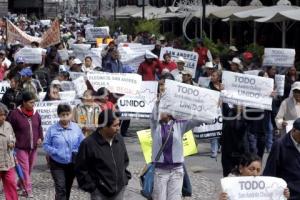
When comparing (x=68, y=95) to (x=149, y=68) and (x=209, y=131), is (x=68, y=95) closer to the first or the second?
(x=209, y=131)

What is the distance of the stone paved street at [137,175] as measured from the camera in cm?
1200

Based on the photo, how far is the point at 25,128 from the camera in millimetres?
11547

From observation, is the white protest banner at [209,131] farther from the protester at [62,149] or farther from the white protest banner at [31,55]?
the white protest banner at [31,55]

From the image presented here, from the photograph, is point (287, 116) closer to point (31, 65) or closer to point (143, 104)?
point (143, 104)

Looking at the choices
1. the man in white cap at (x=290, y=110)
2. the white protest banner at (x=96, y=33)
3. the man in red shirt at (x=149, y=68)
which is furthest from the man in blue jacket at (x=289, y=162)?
the white protest banner at (x=96, y=33)

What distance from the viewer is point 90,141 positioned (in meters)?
8.45

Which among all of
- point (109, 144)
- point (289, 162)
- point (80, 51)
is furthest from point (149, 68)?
point (289, 162)

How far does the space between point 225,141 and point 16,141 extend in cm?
264

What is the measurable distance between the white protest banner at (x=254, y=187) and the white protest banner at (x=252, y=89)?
14.2 ft

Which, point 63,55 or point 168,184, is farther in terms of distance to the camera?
point 63,55

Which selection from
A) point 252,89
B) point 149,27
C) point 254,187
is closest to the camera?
point 254,187

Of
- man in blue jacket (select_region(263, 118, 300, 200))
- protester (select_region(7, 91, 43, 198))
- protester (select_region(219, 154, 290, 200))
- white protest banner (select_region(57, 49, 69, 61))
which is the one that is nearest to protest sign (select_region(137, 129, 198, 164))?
protester (select_region(7, 91, 43, 198))

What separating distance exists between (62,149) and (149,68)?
958 cm

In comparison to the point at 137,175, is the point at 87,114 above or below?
above
